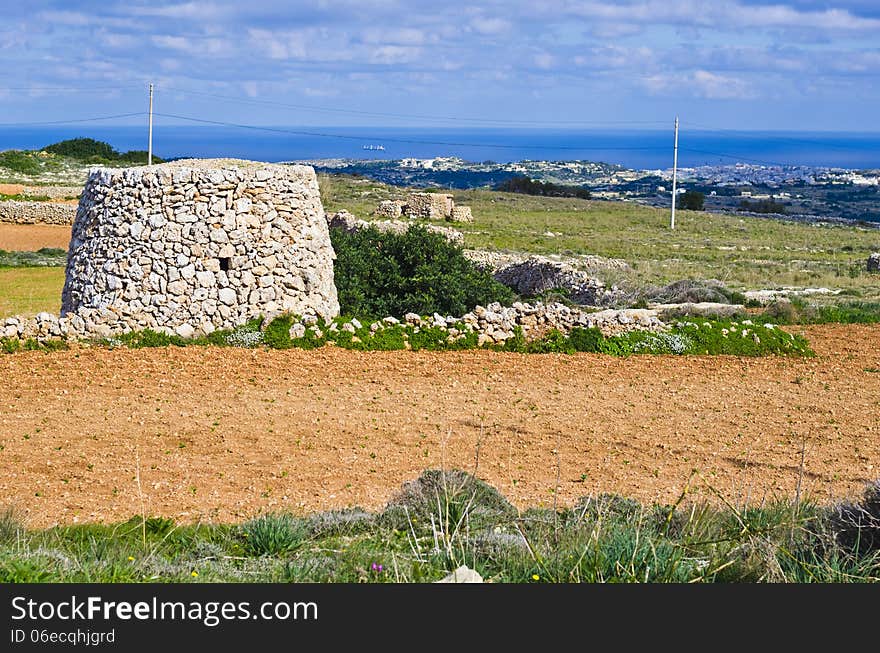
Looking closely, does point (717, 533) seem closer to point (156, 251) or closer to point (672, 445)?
point (672, 445)

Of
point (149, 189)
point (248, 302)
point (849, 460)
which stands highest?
point (149, 189)

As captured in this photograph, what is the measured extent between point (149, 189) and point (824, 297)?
1343 cm

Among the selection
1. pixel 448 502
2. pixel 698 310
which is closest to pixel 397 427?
pixel 448 502

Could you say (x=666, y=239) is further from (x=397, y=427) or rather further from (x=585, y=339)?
(x=397, y=427)

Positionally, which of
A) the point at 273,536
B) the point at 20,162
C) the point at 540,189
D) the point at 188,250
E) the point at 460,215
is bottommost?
the point at 273,536

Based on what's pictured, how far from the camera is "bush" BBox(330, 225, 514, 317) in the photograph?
581 inches

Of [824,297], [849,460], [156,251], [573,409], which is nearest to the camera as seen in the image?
[849,460]

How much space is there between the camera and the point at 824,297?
19.1 metres

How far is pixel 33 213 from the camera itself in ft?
115

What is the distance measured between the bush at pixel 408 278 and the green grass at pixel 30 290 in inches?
226

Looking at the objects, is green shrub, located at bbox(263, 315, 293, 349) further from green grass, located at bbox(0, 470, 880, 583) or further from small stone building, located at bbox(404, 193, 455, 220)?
small stone building, located at bbox(404, 193, 455, 220)

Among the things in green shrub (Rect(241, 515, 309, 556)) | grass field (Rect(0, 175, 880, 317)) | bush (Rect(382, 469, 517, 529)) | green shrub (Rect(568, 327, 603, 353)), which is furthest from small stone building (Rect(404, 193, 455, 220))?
green shrub (Rect(241, 515, 309, 556))

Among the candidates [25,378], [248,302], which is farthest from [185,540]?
[248,302]

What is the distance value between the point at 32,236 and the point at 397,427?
87.9ft
